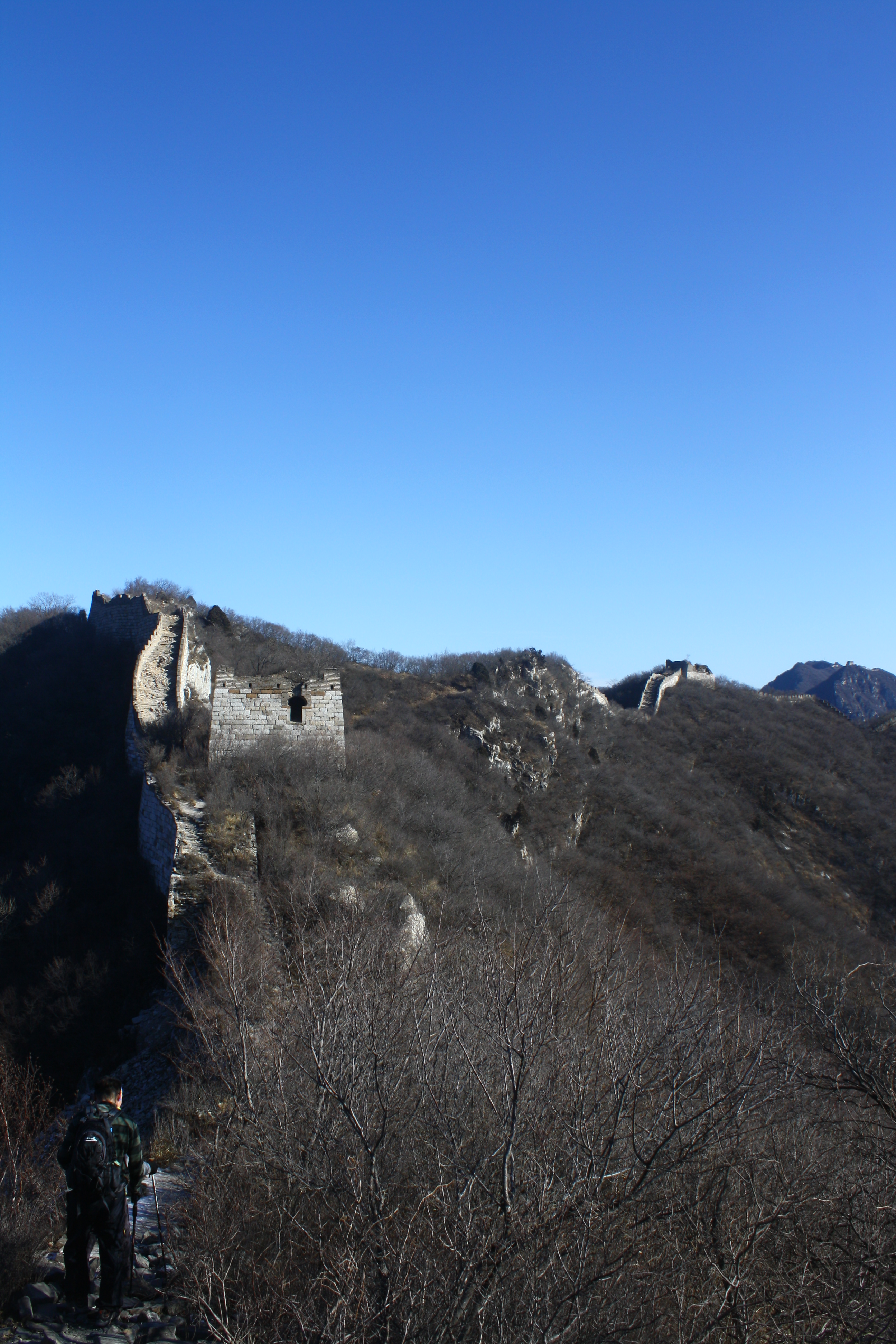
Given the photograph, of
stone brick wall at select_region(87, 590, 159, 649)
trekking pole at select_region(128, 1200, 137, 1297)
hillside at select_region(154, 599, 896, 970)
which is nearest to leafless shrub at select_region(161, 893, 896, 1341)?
trekking pole at select_region(128, 1200, 137, 1297)

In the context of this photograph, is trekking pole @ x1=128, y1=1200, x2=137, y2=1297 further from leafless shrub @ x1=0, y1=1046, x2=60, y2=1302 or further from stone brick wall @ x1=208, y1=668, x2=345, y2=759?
stone brick wall @ x1=208, y1=668, x2=345, y2=759

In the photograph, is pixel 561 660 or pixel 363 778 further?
pixel 561 660

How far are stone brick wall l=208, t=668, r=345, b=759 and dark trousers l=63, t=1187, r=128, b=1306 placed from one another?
1200 cm

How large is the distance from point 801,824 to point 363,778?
24.0 m

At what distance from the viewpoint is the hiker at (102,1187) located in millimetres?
5227

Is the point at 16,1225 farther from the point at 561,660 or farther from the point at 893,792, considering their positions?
the point at 893,792

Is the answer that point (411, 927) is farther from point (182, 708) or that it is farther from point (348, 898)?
point (182, 708)

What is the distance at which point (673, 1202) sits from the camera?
19.7ft

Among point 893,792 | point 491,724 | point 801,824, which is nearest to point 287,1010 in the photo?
point 491,724

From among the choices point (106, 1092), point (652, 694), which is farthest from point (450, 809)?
point (652, 694)

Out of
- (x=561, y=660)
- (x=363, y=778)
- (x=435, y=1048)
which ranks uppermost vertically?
(x=561, y=660)

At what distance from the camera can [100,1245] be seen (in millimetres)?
5340

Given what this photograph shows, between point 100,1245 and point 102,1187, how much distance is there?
0.48 metres

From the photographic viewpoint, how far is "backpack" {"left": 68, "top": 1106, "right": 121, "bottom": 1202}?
5.21 meters
